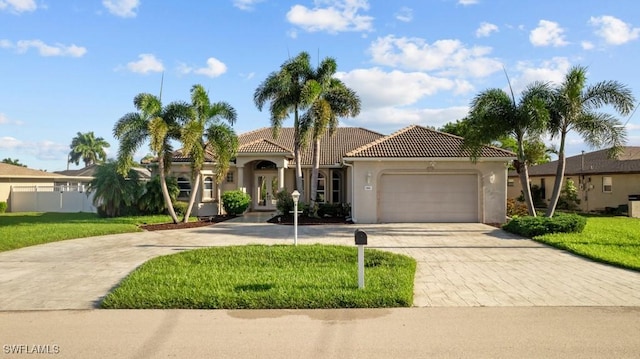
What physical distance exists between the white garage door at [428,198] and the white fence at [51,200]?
61.9 ft

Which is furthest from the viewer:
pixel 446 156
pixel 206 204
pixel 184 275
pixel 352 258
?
pixel 206 204

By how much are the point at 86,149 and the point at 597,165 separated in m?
72.2

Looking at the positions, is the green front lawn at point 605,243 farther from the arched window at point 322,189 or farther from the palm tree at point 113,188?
the palm tree at point 113,188

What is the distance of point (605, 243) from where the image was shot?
1227 centimetres

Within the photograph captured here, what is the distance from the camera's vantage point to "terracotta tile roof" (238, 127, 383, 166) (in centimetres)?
2547

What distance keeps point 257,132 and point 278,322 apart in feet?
79.5

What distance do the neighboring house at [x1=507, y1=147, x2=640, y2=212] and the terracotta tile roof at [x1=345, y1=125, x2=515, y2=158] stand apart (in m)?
8.72

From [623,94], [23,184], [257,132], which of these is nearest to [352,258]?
[623,94]

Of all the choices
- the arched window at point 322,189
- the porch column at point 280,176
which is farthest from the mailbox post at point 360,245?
the arched window at point 322,189

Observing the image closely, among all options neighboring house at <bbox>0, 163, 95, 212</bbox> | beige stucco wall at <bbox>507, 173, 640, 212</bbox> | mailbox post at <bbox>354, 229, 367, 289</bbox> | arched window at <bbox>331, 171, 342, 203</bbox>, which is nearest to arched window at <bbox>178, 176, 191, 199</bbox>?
neighboring house at <bbox>0, 163, 95, 212</bbox>

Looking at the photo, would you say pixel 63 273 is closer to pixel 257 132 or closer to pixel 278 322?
pixel 278 322

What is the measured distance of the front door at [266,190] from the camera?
25609mm

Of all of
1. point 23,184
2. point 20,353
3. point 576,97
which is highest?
point 576,97

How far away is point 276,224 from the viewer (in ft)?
60.4
